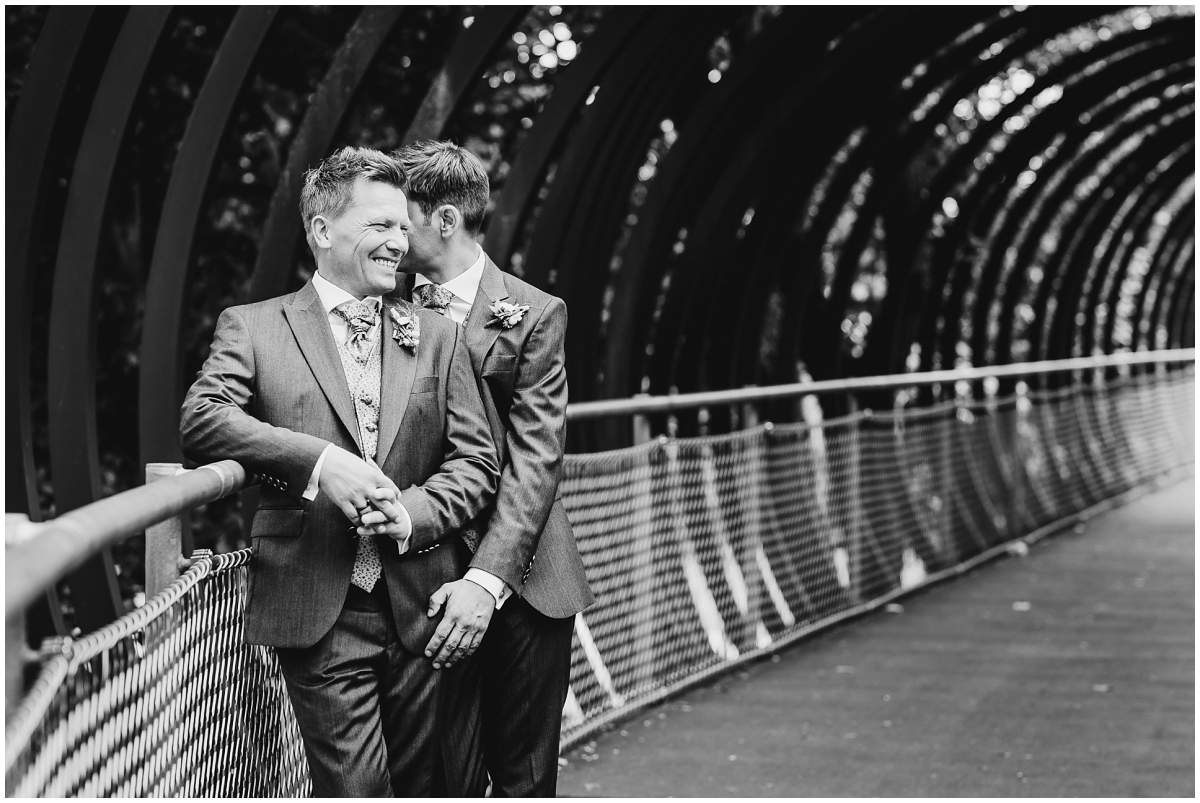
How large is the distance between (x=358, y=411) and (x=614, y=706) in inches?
126

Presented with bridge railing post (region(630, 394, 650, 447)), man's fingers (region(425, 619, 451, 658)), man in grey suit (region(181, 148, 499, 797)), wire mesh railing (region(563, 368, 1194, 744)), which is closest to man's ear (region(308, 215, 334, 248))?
man in grey suit (region(181, 148, 499, 797))

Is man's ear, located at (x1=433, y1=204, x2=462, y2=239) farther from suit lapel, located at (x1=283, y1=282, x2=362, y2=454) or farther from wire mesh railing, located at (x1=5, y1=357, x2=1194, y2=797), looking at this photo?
wire mesh railing, located at (x1=5, y1=357, x2=1194, y2=797)

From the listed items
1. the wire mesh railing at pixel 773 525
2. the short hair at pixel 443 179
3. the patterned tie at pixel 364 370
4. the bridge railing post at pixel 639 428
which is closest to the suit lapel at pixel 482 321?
the short hair at pixel 443 179

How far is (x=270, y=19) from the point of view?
519 centimetres

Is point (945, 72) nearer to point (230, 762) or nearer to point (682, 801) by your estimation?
point (682, 801)

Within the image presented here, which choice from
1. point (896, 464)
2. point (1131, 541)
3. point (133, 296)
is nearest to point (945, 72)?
point (896, 464)

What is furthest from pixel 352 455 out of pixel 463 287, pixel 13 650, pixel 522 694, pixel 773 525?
pixel 773 525

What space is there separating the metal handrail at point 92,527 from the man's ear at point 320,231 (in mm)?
431

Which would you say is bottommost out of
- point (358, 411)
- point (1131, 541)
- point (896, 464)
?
point (1131, 541)

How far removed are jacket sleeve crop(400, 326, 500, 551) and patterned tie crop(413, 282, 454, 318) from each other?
0.39 ft

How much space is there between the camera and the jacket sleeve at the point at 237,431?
312 centimetres

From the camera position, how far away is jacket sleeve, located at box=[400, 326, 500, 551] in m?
3.19

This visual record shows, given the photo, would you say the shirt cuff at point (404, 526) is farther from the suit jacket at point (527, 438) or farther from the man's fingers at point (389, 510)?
the suit jacket at point (527, 438)

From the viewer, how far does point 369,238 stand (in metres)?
3.25
